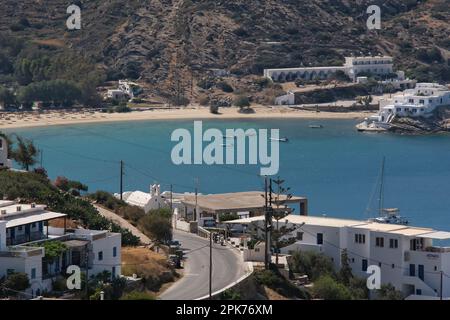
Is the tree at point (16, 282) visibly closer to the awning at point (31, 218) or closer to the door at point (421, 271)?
the awning at point (31, 218)

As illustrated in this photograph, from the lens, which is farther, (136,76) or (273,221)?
(136,76)

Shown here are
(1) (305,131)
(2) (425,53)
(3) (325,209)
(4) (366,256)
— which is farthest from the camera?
(2) (425,53)

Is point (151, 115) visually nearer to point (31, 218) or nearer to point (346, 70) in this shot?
point (346, 70)

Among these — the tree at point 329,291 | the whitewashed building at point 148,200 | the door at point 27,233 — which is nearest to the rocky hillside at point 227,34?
the whitewashed building at point 148,200

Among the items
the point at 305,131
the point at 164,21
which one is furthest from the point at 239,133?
the point at 164,21

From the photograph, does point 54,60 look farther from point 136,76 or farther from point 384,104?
point 384,104
